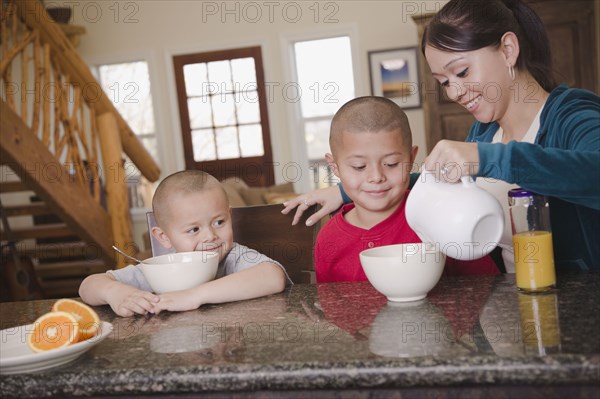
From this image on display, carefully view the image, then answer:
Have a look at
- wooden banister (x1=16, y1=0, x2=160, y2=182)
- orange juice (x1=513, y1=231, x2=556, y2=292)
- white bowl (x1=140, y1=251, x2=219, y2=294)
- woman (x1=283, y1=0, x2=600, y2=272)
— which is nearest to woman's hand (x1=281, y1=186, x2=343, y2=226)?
woman (x1=283, y1=0, x2=600, y2=272)

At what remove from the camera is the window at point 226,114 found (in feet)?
22.5

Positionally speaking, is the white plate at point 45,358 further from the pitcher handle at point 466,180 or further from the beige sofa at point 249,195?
the beige sofa at point 249,195

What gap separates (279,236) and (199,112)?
18.2 ft

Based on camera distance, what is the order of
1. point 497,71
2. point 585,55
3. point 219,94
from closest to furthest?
point 497,71, point 585,55, point 219,94

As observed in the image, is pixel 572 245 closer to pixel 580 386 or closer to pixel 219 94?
pixel 580 386

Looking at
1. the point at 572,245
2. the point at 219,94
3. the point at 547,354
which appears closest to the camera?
the point at 547,354

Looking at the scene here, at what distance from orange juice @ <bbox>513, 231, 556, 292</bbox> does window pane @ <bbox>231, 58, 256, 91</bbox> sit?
5.95 metres

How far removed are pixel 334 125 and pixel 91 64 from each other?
605cm

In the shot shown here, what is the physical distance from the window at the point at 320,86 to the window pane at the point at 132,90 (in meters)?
1.61

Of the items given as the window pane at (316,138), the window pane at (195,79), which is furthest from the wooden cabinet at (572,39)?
the window pane at (195,79)

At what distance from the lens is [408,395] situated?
2.66ft

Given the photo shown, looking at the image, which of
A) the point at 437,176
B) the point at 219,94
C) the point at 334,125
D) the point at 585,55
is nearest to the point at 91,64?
the point at 219,94

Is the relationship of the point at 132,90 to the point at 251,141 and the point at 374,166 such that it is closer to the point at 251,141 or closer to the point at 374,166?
the point at 251,141

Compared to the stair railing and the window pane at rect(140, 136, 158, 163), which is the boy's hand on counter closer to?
the stair railing
